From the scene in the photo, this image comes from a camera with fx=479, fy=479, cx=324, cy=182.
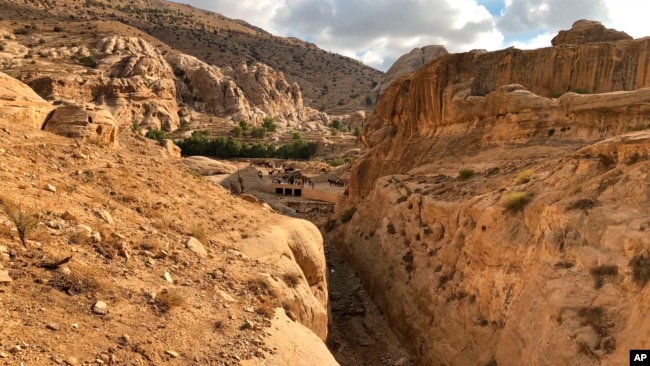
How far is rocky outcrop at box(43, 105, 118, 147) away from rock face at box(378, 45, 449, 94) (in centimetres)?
10219

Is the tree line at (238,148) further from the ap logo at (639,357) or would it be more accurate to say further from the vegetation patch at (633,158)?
the ap logo at (639,357)

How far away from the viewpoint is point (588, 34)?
88.6 ft

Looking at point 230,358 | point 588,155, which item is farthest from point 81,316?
point 588,155

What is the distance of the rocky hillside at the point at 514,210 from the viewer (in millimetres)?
9031

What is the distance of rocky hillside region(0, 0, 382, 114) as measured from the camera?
294ft

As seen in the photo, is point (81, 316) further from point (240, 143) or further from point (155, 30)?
point (155, 30)

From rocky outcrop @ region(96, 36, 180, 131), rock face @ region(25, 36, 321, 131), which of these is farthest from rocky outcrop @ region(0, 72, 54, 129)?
rocky outcrop @ region(96, 36, 180, 131)

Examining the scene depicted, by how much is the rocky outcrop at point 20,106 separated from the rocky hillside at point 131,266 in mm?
54

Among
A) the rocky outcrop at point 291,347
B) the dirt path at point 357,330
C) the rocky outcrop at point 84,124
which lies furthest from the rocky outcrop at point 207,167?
the rocky outcrop at point 291,347

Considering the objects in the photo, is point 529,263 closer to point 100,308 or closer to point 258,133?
point 100,308

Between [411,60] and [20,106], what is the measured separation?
10950 cm

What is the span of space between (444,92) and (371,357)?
47.4ft

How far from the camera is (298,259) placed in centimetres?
1366

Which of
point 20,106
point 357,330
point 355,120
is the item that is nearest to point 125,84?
point 355,120
